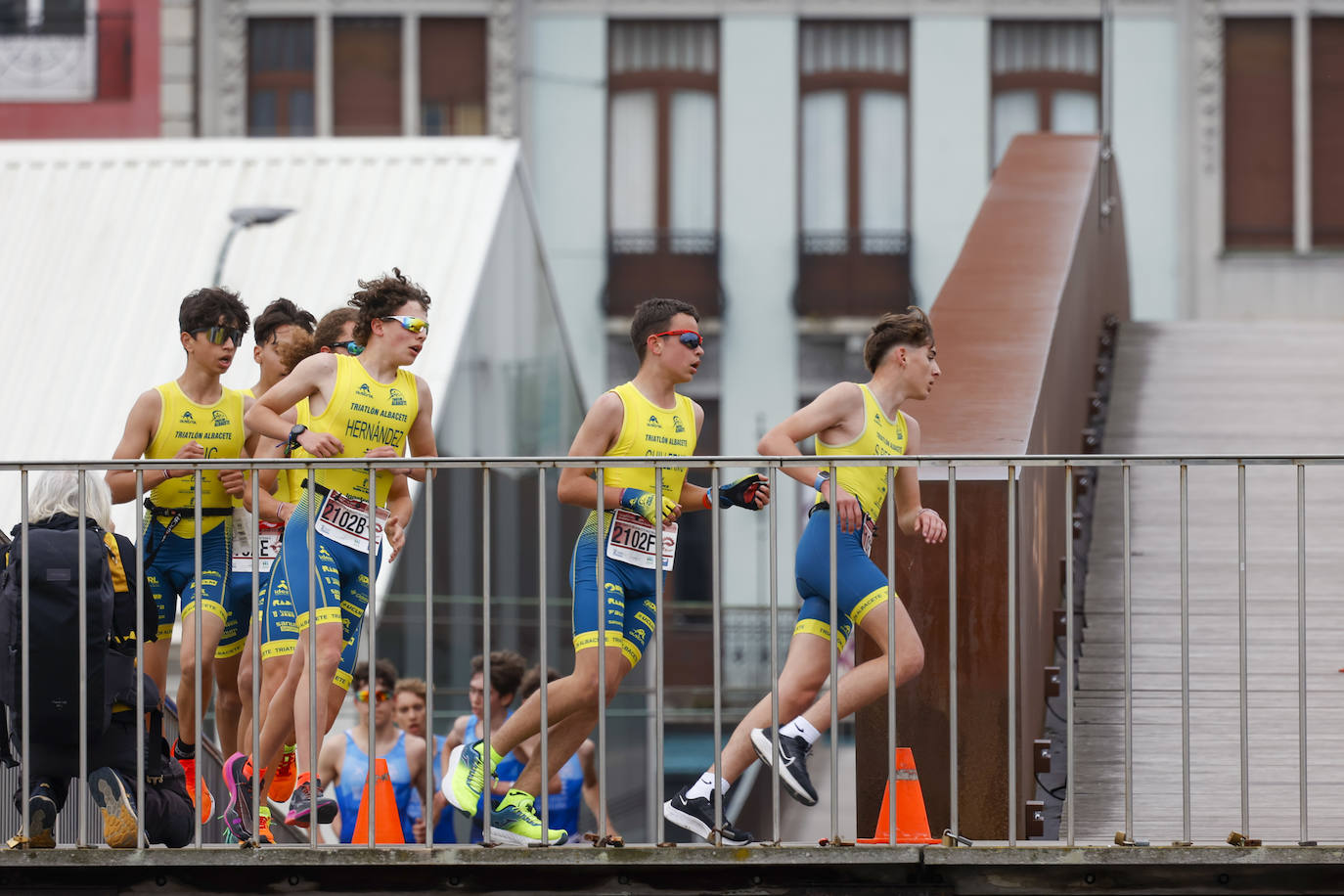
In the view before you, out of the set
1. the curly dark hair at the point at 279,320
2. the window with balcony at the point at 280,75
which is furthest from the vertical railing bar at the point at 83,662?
the window with balcony at the point at 280,75

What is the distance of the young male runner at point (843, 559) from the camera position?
714 centimetres

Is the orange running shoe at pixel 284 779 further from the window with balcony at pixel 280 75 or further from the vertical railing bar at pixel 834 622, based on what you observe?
the window with balcony at pixel 280 75

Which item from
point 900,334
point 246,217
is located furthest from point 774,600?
point 246,217

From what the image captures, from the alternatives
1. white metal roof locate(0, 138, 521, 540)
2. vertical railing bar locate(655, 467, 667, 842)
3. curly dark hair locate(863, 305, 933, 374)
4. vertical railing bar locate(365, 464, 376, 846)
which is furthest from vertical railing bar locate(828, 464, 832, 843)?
white metal roof locate(0, 138, 521, 540)

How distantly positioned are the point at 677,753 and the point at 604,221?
621 inches

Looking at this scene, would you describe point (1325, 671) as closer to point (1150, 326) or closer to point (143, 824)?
point (143, 824)

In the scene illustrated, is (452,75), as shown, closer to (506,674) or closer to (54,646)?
(506,674)

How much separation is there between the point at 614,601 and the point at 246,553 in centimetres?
171

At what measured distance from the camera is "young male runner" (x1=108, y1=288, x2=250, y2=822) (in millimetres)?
8156

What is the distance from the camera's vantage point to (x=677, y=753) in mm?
18172

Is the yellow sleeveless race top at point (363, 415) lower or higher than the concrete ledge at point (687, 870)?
higher

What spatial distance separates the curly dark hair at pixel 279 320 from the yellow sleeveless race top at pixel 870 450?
2.33m

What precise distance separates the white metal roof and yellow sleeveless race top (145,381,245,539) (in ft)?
26.6

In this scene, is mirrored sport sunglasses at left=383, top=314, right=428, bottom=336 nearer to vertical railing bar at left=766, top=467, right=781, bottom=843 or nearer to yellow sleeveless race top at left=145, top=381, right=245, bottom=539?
yellow sleeveless race top at left=145, top=381, right=245, bottom=539
